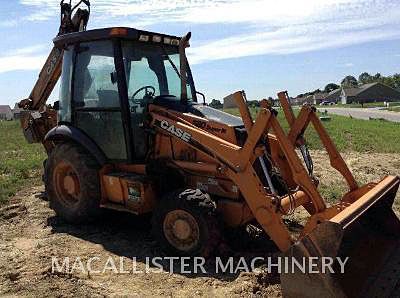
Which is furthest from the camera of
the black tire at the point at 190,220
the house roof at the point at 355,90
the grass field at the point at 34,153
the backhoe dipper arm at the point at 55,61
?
the house roof at the point at 355,90

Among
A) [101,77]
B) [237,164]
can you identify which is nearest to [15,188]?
[101,77]

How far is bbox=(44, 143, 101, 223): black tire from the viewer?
6566mm

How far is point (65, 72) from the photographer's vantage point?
A: 23.0 ft

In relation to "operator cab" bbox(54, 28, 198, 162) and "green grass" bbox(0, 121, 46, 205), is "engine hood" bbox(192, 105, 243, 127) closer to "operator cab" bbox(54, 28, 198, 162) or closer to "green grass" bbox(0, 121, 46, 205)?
"operator cab" bbox(54, 28, 198, 162)

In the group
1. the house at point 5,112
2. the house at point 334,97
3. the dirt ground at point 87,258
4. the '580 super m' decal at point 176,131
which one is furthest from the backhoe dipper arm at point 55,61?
the house at point 334,97

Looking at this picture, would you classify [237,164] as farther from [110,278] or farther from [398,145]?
[398,145]

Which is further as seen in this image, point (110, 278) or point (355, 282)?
point (110, 278)

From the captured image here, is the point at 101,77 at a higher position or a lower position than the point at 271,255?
higher

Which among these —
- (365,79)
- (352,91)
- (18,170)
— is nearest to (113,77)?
→ (18,170)

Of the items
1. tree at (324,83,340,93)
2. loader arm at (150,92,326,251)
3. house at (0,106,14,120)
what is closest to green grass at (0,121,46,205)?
loader arm at (150,92,326,251)

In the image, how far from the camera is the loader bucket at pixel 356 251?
4211mm

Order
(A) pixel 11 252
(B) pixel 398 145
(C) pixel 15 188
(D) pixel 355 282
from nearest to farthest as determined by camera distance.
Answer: (D) pixel 355 282
(A) pixel 11 252
(C) pixel 15 188
(B) pixel 398 145

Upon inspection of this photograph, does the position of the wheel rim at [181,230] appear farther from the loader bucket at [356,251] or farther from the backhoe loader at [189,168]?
the loader bucket at [356,251]

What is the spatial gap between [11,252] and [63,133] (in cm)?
181
